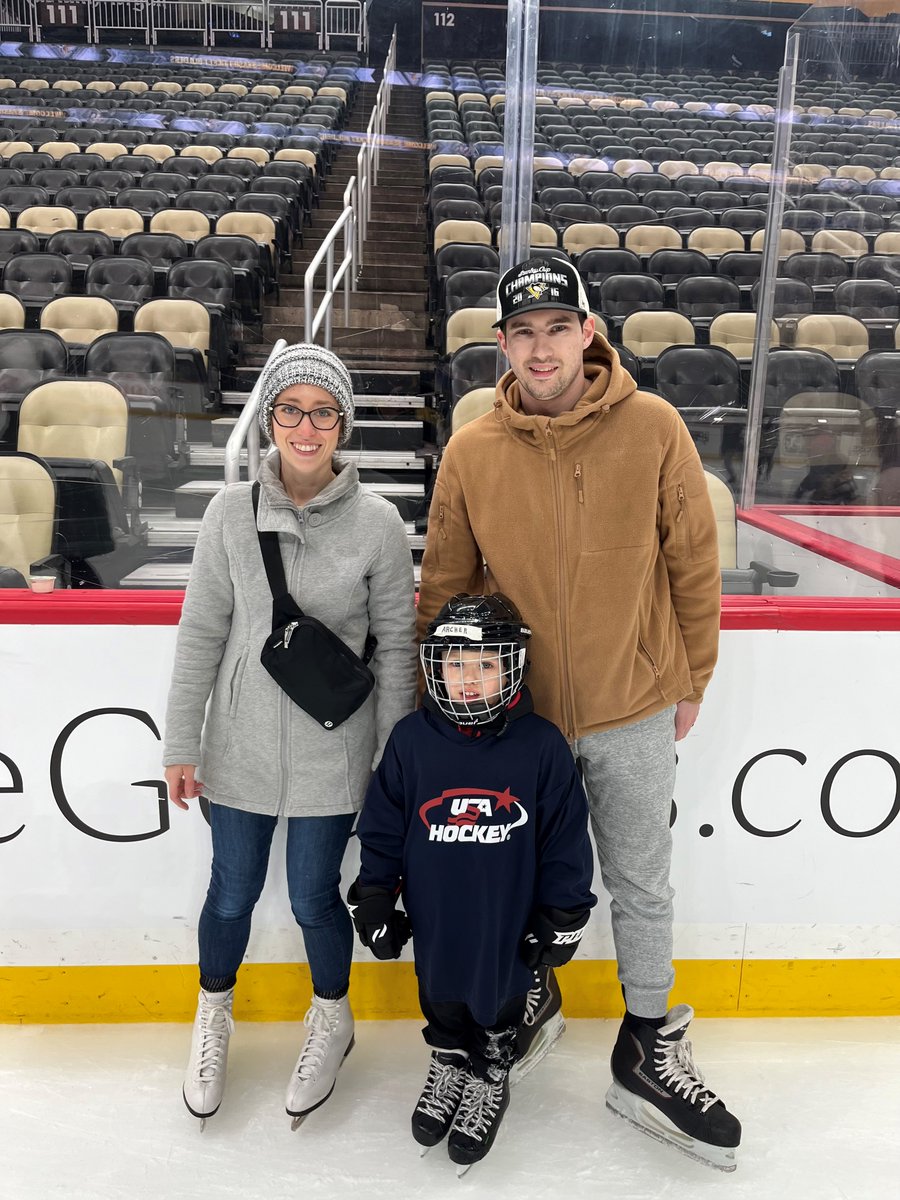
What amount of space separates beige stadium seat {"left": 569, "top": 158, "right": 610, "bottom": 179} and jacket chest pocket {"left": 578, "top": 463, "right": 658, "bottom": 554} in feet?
6.78

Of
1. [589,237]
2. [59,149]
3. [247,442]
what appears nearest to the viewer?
[247,442]

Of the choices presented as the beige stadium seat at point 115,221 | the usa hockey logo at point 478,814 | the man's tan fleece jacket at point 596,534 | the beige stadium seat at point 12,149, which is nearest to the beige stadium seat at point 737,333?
the man's tan fleece jacket at point 596,534

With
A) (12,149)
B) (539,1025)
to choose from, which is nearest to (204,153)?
(12,149)

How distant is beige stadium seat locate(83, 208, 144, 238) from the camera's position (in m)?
3.78

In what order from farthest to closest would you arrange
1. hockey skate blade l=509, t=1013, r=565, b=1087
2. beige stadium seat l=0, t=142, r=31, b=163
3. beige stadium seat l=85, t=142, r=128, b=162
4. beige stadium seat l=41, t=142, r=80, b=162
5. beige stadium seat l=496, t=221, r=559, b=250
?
beige stadium seat l=85, t=142, r=128, b=162 < beige stadium seat l=41, t=142, r=80, b=162 < beige stadium seat l=0, t=142, r=31, b=163 < beige stadium seat l=496, t=221, r=559, b=250 < hockey skate blade l=509, t=1013, r=565, b=1087

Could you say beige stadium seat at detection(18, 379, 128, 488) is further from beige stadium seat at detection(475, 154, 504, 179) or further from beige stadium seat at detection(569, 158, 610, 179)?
beige stadium seat at detection(569, 158, 610, 179)

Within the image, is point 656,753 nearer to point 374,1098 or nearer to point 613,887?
point 613,887

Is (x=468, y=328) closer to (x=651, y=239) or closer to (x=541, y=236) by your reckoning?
(x=541, y=236)

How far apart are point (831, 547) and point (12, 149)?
4104 millimetres

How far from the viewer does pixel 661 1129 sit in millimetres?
1633

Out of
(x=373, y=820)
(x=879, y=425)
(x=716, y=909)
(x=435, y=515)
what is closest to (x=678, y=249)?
(x=879, y=425)

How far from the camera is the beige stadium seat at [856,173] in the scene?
302cm

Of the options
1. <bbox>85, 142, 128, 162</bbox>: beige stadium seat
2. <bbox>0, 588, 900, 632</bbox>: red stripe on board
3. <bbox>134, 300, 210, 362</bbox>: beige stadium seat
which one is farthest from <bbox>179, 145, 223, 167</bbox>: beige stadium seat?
<bbox>0, 588, 900, 632</bbox>: red stripe on board

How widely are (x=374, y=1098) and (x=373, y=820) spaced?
2.04 ft
